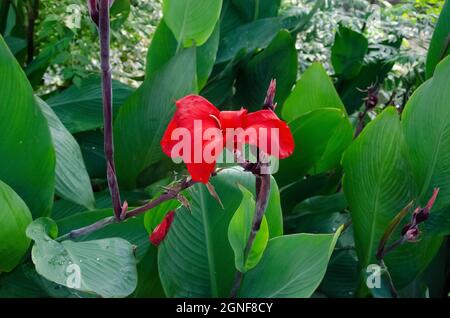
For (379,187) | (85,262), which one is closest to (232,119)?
(85,262)

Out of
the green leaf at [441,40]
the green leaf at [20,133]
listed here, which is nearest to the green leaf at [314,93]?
the green leaf at [441,40]

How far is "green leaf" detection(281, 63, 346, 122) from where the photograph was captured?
3.53 ft

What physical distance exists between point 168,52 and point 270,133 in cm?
60

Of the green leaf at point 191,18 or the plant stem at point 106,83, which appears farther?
the green leaf at point 191,18

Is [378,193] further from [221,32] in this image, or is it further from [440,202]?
[221,32]

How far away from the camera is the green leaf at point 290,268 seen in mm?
703

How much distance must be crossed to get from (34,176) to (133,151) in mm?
245

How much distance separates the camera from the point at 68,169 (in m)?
0.87

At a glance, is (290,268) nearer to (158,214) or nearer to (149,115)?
(158,214)

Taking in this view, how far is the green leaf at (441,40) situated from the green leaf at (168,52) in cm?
37

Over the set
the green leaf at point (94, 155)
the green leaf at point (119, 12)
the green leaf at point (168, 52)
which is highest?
the green leaf at point (119, 12)

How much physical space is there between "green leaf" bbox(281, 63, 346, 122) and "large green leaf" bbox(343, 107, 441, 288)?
0.22m

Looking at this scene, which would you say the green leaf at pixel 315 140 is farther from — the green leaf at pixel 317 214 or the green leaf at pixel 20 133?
the green leaf at pixel 20 133

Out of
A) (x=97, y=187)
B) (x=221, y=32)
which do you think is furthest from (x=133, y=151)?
(x=221, y=32)
